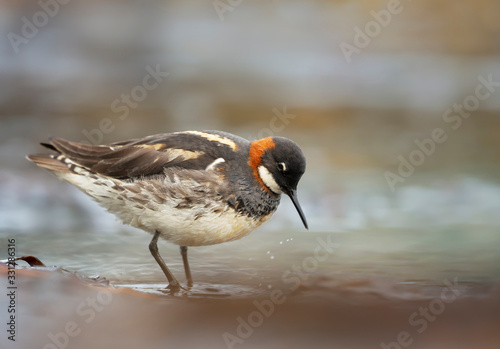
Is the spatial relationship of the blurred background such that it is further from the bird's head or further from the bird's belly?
the bird's head

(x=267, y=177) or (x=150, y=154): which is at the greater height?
(x=150, y=154)

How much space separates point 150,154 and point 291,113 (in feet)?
26.5

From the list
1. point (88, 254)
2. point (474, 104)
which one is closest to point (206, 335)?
point (88, 254)

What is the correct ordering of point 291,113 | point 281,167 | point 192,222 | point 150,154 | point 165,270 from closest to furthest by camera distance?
1. point 192,222
2. point 165,270
3. point 281,167
4. point 150,154
5. point 291,113

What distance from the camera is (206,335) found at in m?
4.19

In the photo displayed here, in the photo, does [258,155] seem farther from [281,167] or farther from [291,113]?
[291,113]

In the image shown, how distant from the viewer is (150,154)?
7090 mm

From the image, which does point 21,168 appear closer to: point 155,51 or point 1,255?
point 1,255

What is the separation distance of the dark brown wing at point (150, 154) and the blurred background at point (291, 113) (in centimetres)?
106

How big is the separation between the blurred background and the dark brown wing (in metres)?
1.06

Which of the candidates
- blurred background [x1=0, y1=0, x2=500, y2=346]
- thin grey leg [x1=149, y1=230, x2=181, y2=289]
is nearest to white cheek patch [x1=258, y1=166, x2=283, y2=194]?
blurred background [x1=0, y1=0, x2=500, y2=346]

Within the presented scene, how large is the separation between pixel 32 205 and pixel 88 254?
2308mm

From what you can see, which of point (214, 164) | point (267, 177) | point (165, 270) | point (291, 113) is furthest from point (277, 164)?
point (291, 113)

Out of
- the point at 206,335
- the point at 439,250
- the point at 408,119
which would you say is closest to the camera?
the point at 206,335
